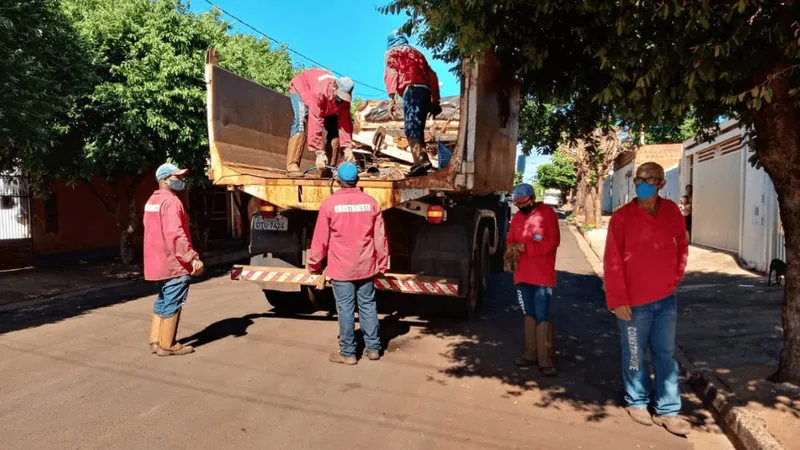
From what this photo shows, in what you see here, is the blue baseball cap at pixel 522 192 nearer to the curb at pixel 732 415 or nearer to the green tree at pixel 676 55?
the green tree at pixel 676 55

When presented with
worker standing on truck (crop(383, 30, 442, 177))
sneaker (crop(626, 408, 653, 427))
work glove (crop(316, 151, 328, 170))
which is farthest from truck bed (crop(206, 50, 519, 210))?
sneaker (crop(626, 408, 653, 427))

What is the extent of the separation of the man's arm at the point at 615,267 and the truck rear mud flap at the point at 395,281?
2.23m

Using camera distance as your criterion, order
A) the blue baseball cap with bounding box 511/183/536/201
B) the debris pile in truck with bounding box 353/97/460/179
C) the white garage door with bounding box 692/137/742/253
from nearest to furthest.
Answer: the blue baseball cap with bounding box 511/183/536/201
the debris pile in truck with bounding box 353/97/460/179
the white garage door with bounding box 692/137/742/253

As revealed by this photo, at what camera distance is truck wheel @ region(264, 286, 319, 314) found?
733 cm

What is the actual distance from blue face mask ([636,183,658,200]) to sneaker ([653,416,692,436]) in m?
1.49

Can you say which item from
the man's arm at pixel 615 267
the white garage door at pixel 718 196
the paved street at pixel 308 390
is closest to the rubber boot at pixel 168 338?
the paved street at pixel 308 390

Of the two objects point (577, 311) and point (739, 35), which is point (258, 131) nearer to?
point (577, 311)

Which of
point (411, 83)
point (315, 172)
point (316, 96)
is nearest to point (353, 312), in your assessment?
point (315, 172)

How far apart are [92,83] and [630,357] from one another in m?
9.83

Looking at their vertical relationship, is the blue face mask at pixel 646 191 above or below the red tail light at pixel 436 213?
above

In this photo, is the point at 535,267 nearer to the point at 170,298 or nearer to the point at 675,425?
the point at 675,425

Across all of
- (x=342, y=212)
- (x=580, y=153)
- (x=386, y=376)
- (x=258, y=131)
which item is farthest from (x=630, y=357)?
(x=580, y=153)

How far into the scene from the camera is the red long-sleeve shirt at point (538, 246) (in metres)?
4.97

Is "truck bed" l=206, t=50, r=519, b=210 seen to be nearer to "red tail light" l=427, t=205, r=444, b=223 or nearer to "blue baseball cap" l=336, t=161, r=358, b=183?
"red tail light" l=427, t=205, r=444, b=223
